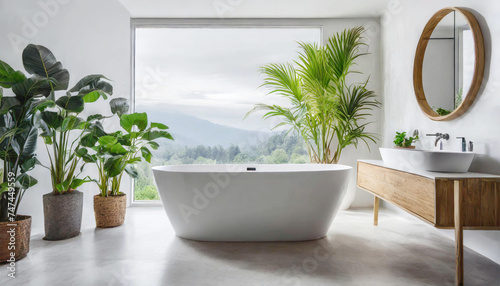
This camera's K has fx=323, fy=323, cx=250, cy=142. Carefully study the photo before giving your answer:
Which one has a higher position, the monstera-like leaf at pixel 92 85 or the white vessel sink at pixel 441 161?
the monstera-like leaf at pixel 92 85

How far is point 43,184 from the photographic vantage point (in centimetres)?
286

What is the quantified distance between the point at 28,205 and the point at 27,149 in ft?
2.44

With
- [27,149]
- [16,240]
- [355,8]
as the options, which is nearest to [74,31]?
[27,149]

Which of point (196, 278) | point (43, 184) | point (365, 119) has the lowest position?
point (196, 278)

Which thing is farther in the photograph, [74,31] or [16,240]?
[74,31]

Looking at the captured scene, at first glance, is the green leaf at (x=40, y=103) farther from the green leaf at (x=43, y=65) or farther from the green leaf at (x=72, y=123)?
the green leaf at (x=72, y=123)

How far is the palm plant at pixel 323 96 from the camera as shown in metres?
3.72

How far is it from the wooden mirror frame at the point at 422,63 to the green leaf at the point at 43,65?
2.96m

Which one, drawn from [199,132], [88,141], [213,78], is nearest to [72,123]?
[88,141]

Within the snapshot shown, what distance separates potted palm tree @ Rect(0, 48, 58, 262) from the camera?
2088mm

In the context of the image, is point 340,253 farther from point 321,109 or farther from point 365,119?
point 365,119

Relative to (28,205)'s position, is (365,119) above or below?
above

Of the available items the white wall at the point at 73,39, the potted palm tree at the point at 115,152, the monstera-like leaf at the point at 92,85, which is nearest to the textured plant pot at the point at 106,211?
the potted palm tree at the point at 115,152

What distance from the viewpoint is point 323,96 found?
143 inches
